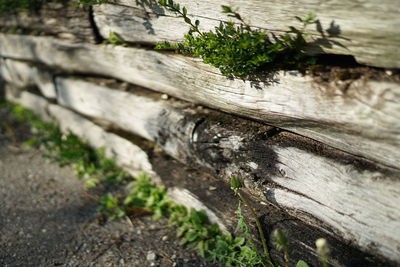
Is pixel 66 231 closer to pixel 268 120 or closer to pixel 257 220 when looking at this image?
pixel 257 220

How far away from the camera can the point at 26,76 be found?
4766 mm

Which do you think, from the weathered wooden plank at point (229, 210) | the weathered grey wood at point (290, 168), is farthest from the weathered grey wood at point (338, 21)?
the weathered wooden plank at point (229, 210)

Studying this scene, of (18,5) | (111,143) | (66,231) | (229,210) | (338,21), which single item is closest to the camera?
(338,21)

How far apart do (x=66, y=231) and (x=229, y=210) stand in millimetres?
1372

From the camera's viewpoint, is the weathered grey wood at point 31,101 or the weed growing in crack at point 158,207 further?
the weathered grey wood at point 31,101

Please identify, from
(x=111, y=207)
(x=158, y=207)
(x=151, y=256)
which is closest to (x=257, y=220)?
(x=151, y=256)

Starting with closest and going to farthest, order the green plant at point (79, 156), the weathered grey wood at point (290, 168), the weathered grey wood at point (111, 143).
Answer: the weathered grey wood at point (290, 168) → the weathered grey wood at point (111, 143) → the green plant at point (79, 156)

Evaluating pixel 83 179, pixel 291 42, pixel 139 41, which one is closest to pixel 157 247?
pixel 83 179

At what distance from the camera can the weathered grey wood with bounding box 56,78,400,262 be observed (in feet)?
5.76

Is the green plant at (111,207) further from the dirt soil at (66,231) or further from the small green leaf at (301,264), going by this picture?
the small green leaf at (301,264)

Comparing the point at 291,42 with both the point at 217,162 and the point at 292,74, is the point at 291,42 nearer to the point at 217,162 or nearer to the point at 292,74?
the point at 292,74

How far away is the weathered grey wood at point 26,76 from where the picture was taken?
4.37 m

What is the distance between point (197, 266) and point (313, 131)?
4.31ft

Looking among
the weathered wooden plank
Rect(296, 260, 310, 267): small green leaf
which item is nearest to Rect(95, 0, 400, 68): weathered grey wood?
the weathered wooden plank
